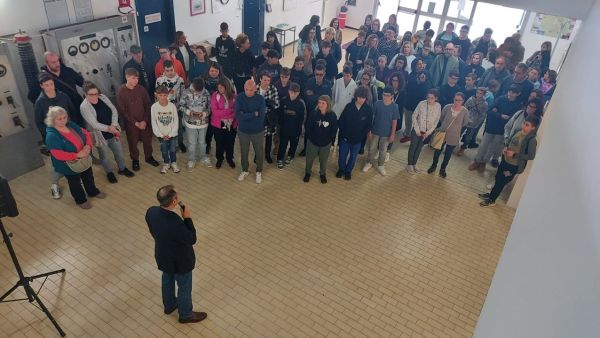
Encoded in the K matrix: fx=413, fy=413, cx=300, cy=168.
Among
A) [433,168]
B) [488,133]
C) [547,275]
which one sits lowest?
[433,168]

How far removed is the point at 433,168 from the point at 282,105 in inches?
117

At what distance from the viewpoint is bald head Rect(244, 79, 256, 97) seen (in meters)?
5.85

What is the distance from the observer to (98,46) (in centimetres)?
690

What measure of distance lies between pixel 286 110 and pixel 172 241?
338 cm

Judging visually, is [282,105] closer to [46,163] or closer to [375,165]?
[375,165]

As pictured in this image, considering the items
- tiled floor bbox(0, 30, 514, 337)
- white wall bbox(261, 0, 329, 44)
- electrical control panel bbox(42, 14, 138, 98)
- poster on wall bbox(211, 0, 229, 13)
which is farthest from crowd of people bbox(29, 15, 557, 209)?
white wall bbox(261, 0, 329, 44)

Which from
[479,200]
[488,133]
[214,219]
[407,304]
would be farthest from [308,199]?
[488,133]

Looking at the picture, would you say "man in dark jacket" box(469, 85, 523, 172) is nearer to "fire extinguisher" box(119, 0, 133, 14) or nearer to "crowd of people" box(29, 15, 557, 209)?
"crowd of people" box(29, 15, 557, 209)

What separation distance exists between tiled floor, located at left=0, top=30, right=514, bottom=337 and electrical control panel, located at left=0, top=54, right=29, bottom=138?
2.54ft

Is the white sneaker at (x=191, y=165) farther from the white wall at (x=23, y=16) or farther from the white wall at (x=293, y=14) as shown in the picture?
the white wall at (x=293, y=14)

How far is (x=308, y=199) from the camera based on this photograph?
652 cm

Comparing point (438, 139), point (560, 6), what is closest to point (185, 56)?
point (438, 139)

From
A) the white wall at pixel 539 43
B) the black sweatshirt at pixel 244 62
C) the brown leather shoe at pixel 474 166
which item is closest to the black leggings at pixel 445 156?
the brown leather shoe at pixel 474 166

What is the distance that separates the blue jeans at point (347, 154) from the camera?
678 cm
